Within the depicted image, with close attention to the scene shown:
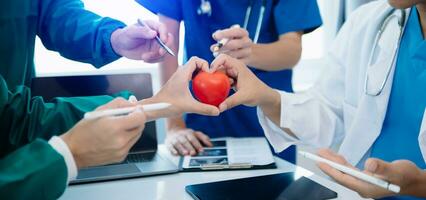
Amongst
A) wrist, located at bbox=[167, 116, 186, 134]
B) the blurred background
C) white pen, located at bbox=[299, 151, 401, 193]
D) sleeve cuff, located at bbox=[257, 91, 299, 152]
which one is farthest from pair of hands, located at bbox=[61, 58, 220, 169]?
the blurred background

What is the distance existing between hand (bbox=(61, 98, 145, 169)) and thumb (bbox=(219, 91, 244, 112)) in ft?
0.89

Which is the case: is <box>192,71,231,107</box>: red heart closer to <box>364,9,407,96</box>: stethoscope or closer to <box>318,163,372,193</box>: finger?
<box>318,163,372,193</box>: finger

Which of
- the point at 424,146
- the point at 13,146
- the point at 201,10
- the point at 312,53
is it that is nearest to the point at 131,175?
the point at 13,146

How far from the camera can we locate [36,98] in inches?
32.9

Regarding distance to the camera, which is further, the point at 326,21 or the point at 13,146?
the point at 326,21

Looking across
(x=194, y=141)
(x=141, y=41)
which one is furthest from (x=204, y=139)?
(x=141, y=41)

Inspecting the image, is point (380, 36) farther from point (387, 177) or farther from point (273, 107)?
point (387, 177)

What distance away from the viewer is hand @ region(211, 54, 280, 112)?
3.19 ft

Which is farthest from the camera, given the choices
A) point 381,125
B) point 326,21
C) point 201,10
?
point 326,21

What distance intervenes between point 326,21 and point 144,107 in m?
1.73

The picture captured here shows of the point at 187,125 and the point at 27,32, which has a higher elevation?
the point at 27,32

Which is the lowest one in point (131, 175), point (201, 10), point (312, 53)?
point (131, 175)

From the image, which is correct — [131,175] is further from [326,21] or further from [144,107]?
[326,21]

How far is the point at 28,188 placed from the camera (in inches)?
24.8
